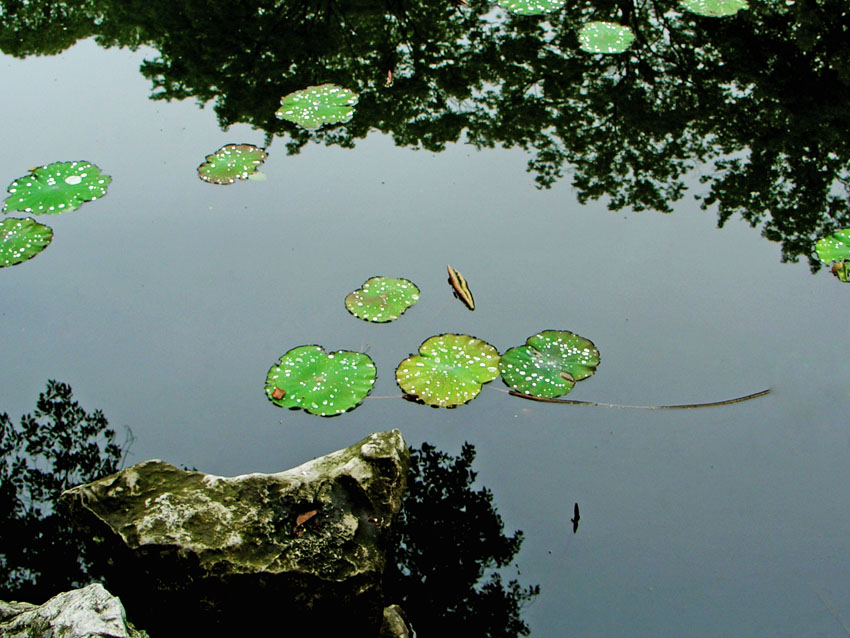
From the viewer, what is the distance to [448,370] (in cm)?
290

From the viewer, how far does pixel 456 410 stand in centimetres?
281

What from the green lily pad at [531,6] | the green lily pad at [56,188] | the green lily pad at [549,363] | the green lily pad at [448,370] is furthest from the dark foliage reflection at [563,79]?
the green lily pad at [448,370]

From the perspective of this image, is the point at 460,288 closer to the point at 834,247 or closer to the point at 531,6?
the point at 834,247

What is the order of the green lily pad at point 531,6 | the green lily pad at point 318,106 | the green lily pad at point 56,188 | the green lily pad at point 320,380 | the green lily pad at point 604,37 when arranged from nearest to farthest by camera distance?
the green lily pad at point 320,380, the green lily pad at point 56,188, the green lily pad at point 318,106, the green lily pad at point 604,37, the green lily pad at point 531,6

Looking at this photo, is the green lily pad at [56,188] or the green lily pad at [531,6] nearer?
the green lily pad at [56,188]

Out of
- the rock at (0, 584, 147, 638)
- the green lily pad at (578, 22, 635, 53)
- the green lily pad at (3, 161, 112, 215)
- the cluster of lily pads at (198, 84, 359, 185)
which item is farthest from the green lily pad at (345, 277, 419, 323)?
the green lily pad at (578, 22, 635, 53)

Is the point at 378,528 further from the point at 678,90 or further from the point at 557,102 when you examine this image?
the point at 678,90

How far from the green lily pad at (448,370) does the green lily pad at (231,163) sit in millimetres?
1806

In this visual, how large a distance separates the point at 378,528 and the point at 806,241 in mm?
2807

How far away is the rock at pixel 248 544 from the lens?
210 cm

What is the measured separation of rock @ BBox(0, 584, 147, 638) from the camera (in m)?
1.60

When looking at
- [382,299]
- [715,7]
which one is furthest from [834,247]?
[715,7]

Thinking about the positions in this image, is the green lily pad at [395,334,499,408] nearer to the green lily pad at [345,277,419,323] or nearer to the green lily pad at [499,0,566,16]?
the green lily pad at [345,277,419,323]

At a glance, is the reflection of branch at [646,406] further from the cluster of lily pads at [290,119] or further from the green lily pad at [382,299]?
the cluster of lily pads at [290,119]
